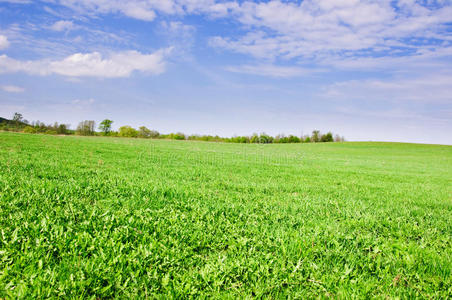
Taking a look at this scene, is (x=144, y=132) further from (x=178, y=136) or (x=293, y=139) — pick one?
(x=293, y=139)

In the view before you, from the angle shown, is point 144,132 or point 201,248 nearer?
point 201,248

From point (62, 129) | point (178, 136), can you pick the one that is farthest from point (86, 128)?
point (178, 136)

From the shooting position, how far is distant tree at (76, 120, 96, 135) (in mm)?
103806

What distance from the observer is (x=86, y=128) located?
348 feet

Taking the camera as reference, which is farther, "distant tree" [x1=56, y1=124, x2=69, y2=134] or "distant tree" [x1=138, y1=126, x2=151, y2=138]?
"distant tree" [x1=138, y1=126, x2=151, y2=138]

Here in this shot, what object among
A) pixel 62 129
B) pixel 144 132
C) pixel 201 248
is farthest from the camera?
pixel 144 132

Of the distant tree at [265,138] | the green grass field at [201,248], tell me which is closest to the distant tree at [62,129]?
the distant tree at [265,138]

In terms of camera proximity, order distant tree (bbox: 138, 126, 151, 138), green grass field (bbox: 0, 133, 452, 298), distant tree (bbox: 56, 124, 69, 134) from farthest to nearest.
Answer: distant tree (bbox: 138, 126, 151, 138) → distant tree (bbox: 56, 124, 69, 134) → green grass field (bbox: 0, 133, 452, 298)

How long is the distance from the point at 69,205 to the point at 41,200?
0.63 metres

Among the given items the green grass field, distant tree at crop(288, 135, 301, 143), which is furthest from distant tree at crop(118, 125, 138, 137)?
the green grass field

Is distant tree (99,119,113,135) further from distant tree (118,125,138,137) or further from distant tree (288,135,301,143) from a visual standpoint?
distant tree (288,135,301,143)

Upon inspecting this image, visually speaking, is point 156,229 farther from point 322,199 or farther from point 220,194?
point 322,199

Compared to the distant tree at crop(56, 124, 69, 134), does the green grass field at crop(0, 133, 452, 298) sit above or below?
below

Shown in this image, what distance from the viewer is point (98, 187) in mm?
5875
